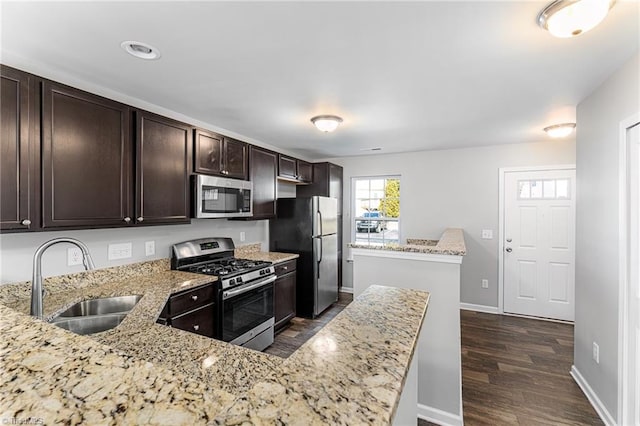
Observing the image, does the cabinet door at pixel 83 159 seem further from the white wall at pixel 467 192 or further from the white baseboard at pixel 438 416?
the white wall at pixel 467 192

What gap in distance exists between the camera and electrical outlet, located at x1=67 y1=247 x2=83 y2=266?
2.09 metres

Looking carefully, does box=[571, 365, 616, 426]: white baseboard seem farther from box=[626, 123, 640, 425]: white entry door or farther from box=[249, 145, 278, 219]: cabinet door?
box=[249, 145, 278, 219]: cabinet door

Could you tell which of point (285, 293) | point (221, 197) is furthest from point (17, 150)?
point (285, 293)

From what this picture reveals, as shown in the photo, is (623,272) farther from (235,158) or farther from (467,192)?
(235,158)

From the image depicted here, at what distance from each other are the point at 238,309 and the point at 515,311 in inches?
150

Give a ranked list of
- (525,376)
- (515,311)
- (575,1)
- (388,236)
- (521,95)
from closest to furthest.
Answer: (575,1) → (521,95) → (525,376) → (515,311) → (388,236)

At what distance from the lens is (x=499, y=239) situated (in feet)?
13.6

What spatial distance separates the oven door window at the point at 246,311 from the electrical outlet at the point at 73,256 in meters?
1.10

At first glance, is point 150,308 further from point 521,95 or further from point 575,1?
point 521,95

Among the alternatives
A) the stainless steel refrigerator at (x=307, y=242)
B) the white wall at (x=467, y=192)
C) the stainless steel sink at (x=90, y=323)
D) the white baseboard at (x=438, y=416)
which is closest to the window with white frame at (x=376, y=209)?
the white wall at (x=467, y=192)

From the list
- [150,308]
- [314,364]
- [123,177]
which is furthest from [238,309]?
[314,364]

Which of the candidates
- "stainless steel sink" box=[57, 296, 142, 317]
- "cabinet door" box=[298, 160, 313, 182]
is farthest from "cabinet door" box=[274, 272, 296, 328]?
"stainless steel sink" box=[57, 296, 142, 317]

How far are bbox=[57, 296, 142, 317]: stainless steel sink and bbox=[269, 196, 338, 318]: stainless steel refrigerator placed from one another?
7.31 feet

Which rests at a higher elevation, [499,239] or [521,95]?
[521,95]
